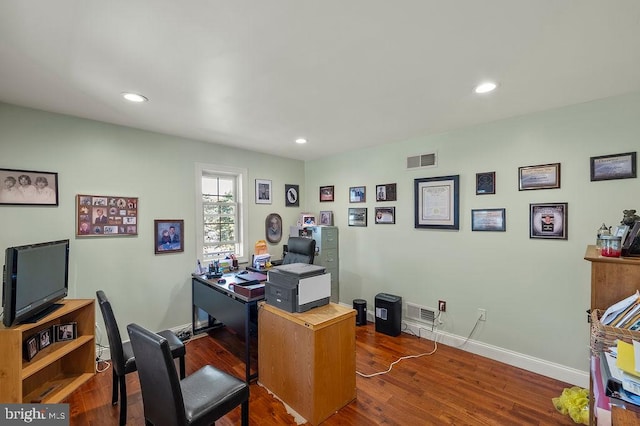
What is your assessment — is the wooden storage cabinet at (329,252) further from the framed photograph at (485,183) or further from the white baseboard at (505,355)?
the framed photograph at (485,183)

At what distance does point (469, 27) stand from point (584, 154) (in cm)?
181

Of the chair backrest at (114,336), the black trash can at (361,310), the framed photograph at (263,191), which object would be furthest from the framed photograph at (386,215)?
the chair backrest at (114,336)

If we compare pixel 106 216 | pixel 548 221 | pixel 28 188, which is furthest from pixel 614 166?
pixel 28 188

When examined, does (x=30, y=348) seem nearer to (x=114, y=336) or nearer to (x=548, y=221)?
(x=114, y=336)

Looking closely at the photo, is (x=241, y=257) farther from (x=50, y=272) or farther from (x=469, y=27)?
(x=469, y=27)

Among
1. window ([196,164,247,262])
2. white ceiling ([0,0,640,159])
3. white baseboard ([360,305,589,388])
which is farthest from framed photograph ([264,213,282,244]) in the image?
white baseboard ([360,305,589,388])

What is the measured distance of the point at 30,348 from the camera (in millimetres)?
1921

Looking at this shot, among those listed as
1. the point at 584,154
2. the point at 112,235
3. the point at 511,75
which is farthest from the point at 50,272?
the point at 584,154

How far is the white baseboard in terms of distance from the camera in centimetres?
240

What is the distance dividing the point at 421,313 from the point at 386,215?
1255 millimetres

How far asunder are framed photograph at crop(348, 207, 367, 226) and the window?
1508 millimetres

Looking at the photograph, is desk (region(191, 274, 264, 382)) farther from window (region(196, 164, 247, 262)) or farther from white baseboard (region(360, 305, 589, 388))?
white baseboard (region(360, 305, 589, 388))

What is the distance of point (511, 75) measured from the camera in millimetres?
1859

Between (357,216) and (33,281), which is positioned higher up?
(357,216)
